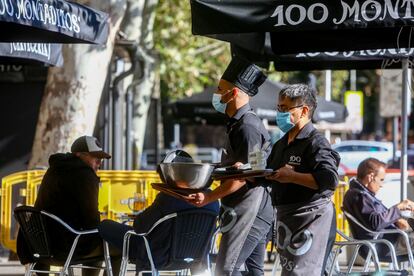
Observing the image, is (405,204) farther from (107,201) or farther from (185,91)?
(185,91)

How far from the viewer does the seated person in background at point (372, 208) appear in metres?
9.45

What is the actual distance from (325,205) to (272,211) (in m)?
0.99

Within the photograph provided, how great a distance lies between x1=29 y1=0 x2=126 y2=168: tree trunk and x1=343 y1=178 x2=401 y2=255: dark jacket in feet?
17.1

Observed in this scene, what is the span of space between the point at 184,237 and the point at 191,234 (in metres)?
0.06

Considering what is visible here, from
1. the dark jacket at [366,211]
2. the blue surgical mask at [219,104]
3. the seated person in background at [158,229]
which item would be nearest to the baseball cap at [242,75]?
the blue surgical mask at [219,104]

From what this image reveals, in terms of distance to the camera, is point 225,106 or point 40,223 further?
point 40,223

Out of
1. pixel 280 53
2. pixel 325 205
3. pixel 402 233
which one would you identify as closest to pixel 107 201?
pixel 280 53

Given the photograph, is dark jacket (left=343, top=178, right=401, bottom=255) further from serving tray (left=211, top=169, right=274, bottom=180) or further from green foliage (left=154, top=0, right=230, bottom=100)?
green foliage (left=154, top=0, right=230, bottom=100)

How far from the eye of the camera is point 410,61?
1095 cm

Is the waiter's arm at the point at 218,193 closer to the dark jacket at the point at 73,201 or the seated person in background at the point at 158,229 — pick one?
the seated person in background at the point at 158,229

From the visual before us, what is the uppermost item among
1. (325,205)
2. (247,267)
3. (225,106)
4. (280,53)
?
→ (280,53)

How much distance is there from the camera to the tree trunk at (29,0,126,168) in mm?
14008

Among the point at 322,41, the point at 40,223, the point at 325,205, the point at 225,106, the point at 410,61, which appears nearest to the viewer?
the point at 325,205

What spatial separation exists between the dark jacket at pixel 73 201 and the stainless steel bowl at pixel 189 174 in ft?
5.54
